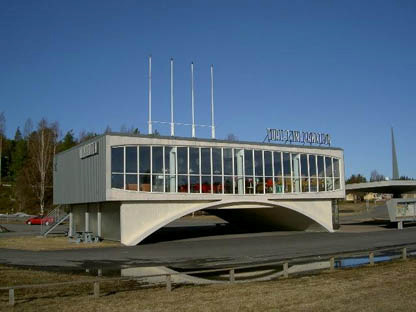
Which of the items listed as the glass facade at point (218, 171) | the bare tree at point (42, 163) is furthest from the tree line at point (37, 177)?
the glass facade at point (218, 171)

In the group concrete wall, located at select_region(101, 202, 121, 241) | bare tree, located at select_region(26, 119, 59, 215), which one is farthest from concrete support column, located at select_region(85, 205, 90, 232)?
bare tree, located at select_region(26, 119, 59, 215)

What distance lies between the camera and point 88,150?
32.8 metres

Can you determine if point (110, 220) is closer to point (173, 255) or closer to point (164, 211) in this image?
point (164, 211)

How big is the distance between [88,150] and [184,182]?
700 centimetres

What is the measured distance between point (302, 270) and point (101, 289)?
7.80 m

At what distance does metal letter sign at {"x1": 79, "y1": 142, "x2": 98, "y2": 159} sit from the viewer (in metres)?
31.7

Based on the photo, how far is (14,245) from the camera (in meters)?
30.4

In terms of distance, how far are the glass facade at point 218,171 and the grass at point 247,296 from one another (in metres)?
15.6

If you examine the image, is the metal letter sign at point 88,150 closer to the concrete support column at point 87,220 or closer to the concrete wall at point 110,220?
the concrete wall at point 110,220

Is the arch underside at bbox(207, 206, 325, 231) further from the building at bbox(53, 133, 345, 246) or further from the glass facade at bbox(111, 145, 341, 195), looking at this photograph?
the glass facade at bbox(111, 145, 341, 195)

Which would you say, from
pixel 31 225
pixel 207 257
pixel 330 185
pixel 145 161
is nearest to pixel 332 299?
pixel 207 257

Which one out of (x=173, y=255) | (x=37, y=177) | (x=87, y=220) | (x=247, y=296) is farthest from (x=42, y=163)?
(x=247, y=296)

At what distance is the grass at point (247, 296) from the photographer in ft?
36.2

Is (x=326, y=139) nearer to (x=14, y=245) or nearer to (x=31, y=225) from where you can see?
(x=14, y=245)
